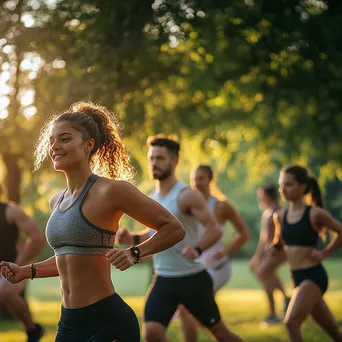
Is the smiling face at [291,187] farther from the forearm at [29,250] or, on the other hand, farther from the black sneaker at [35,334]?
the black sneaker at [35,334]

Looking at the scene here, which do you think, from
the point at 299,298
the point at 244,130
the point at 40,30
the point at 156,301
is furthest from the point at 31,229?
the point at 244,130

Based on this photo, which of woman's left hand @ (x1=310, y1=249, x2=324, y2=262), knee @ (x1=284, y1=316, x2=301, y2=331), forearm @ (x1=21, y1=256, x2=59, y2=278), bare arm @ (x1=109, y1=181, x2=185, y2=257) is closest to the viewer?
bare arm @ (x1=109, y1=181, x2=185, y2=257)

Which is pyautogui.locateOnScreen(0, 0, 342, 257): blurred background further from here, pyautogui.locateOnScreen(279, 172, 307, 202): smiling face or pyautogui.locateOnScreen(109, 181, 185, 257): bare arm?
pyautogui.locateOnScreen(109, 181, 185, 257): bare arm

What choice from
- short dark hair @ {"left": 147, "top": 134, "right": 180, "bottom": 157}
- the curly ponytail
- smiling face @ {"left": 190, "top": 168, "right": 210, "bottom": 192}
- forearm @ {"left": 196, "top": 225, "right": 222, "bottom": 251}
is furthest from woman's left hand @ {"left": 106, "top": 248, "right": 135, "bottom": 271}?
Result: smiling face @ {"left": 190, "top": 168, "right": 210, "bottom": 192}

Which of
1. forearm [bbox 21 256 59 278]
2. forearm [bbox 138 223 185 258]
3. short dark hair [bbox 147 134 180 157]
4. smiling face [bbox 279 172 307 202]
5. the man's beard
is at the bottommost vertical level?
forearm [bbox 21 256 59 278]

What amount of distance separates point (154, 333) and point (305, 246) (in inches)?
85.2

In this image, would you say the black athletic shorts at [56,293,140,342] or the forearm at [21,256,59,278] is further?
the forearm at [21,256,59,278]

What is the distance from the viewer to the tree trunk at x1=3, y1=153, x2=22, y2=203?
18469 millimetres

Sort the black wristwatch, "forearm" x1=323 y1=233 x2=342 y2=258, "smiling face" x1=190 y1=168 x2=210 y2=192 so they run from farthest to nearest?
"smiling face" x1=190 y1=168 x2=210 y2=192, "forearm" x1=323 y1=233 x2=342 y2=258, the black wristwatch

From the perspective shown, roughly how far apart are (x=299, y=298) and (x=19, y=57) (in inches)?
259

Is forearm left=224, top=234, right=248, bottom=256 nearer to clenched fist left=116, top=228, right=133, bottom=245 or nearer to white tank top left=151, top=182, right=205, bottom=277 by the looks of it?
white tank top left=151, top=182, right=205, bottom=277

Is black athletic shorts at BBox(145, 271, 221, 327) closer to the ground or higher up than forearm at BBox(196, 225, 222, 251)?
closer to the ground

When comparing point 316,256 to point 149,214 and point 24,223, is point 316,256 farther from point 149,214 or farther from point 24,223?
point 149,214

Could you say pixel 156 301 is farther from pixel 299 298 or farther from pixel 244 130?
pixel 244 130
